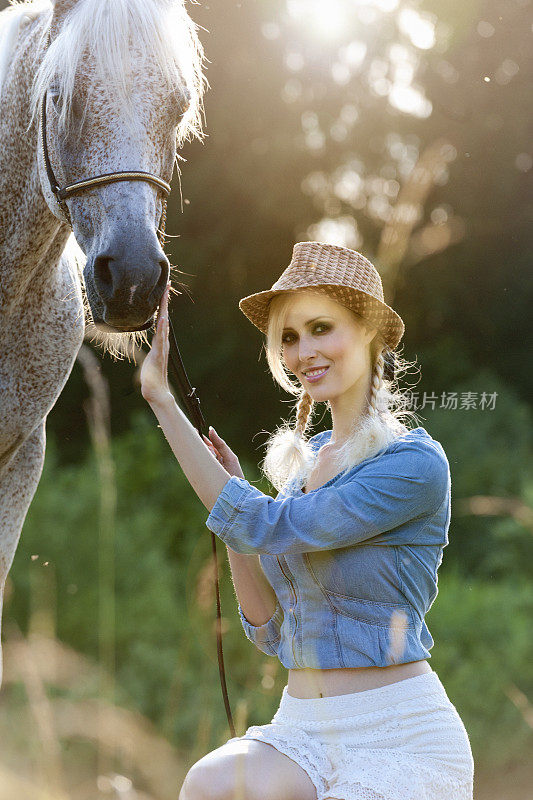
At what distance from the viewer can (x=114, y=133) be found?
1.78 m

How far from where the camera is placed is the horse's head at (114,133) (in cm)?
173

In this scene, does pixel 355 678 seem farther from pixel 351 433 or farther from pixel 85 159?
pixel 85 159

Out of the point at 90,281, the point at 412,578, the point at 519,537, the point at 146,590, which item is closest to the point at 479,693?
the point at 519,537

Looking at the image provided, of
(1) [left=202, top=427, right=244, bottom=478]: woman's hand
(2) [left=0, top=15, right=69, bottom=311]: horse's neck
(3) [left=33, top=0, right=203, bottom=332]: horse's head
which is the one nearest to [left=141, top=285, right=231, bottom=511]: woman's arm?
(3) [left=33, top=0, right=203, bottom=332]: horse's head

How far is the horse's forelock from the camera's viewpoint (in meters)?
1.79

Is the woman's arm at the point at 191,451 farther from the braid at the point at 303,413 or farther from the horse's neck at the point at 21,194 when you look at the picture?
the horse's neck at the point at 21,194

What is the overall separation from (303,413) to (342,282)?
393mm

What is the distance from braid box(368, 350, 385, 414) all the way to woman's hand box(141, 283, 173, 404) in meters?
0.46

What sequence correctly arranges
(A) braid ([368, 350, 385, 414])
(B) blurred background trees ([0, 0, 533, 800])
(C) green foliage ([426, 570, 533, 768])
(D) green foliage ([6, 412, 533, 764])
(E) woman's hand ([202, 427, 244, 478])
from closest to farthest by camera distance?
1. (A) braid ([368, 350, 385, 414])
2. (E) woman's hand ([202, 427, 244, 478])
3. (D) green foliage ([6, 412, 533, 764])
4. (C) green foliage ([426, 570, 533, 768])
5. (B) blurred background trees ([0, 0, 533, 800])

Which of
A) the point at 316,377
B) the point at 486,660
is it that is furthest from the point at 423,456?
the point at 486,660

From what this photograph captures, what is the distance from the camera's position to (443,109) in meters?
7.59

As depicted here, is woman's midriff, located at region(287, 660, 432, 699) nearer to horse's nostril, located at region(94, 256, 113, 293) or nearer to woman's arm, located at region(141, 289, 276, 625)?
woman's arm, located at region(141, 289, 276, 625)

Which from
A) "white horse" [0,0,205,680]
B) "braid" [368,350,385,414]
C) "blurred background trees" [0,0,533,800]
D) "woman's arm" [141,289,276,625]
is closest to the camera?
"woman's arm" [141,289,276,625]

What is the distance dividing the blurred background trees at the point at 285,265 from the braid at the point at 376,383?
3.91 meters
